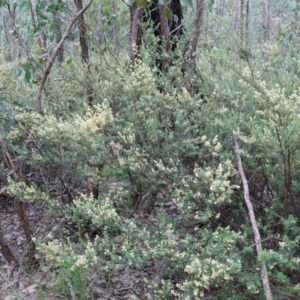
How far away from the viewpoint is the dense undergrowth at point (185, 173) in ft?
6.23

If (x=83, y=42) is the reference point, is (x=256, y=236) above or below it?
below

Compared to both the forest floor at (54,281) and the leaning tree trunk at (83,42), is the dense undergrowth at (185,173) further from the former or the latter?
the leaning tree trunk at (83,42)

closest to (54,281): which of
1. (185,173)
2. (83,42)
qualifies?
(185,173)

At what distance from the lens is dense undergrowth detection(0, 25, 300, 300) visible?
6.23 ft

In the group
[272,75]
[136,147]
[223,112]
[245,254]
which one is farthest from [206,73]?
[245,254]

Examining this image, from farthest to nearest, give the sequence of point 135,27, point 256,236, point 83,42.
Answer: point 83,42 < point 135,27 < point 256,236

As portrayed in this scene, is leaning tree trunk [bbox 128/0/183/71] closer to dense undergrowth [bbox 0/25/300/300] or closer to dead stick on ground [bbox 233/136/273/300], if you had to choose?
dense undergrowth [bbox 0/25/300/300]

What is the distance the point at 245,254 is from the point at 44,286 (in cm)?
146

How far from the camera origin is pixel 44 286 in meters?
2.75

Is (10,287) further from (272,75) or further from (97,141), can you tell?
(272,75)

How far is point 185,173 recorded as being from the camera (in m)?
2.34

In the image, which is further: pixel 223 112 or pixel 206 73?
pixel 206 73

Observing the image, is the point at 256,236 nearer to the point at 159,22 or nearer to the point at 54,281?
the point at 54,281

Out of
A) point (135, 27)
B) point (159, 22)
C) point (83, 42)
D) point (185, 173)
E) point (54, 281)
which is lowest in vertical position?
point (54, 281)
